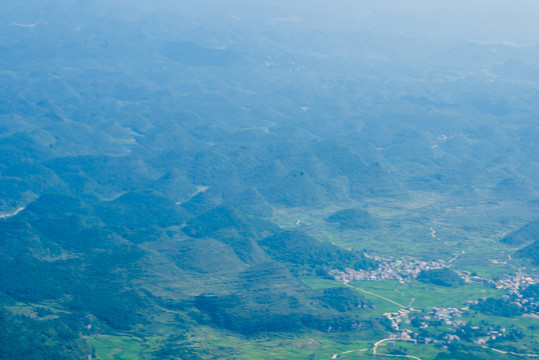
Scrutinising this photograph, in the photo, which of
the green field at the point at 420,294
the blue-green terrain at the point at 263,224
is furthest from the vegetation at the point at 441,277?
the green field at the point at 420,294

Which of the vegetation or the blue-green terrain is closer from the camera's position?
the blue-green terrain

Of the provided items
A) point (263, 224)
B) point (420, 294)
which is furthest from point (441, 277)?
point (263, 224)

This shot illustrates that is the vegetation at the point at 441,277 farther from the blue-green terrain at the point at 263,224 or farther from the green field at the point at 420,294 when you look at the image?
the green field at the point at 420,294

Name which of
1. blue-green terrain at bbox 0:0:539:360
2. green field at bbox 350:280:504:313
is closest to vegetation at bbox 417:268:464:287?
blue-green terrain at bbox 0:0:539:360

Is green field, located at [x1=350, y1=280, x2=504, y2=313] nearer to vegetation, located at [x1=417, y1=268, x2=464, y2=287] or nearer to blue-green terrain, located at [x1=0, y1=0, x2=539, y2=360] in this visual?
blue-green terrain, located at [x1=0, y1=0, x2=539, y2=360]

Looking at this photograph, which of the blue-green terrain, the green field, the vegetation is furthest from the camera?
the vegetation

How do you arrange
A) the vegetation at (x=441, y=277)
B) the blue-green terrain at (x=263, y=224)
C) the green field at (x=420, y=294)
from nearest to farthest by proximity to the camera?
the blue-green terrain at (x=263, y=224), the green field at (x=420, y=294), the vegetation at (x=441, y=277)

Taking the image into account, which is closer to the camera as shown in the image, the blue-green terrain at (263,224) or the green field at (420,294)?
the blue-green terrain at (263,224)

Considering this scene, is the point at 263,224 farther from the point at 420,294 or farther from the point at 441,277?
the point at 420,294

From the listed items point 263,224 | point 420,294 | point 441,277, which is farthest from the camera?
point 263,224
